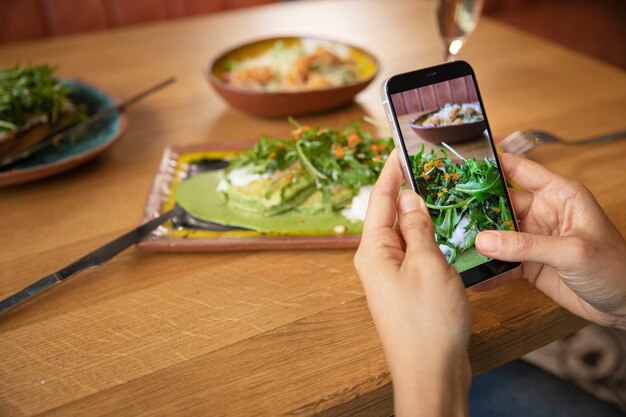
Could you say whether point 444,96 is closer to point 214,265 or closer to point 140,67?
point 214,265

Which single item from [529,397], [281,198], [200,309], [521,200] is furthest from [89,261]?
[529,397]

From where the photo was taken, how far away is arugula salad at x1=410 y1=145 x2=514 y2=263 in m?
0.74

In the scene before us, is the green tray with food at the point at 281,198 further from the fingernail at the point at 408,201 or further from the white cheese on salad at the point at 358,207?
the fingernail at the point at 408,201

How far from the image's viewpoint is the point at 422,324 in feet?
2.05

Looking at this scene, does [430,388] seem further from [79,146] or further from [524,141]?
[79,146]

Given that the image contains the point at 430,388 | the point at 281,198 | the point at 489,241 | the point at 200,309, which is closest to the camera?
the point at 430,388

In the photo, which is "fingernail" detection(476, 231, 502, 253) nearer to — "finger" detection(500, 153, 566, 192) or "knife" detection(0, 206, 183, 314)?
"finger" detection(500, 153, 566, 192)

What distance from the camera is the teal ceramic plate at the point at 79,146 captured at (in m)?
1.05

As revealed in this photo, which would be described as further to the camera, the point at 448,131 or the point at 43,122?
the point at 43,122

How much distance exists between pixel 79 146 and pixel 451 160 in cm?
82

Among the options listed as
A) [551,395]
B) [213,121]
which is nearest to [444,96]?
[551,395]

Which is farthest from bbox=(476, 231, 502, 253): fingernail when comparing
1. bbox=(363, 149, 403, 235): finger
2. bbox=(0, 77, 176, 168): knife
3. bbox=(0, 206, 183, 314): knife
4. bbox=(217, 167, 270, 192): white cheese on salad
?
bbox=(0, 77, 176, 168): knife

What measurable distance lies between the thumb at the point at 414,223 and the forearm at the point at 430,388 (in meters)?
0.13

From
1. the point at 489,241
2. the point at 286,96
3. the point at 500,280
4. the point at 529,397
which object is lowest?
the point at 529,397
